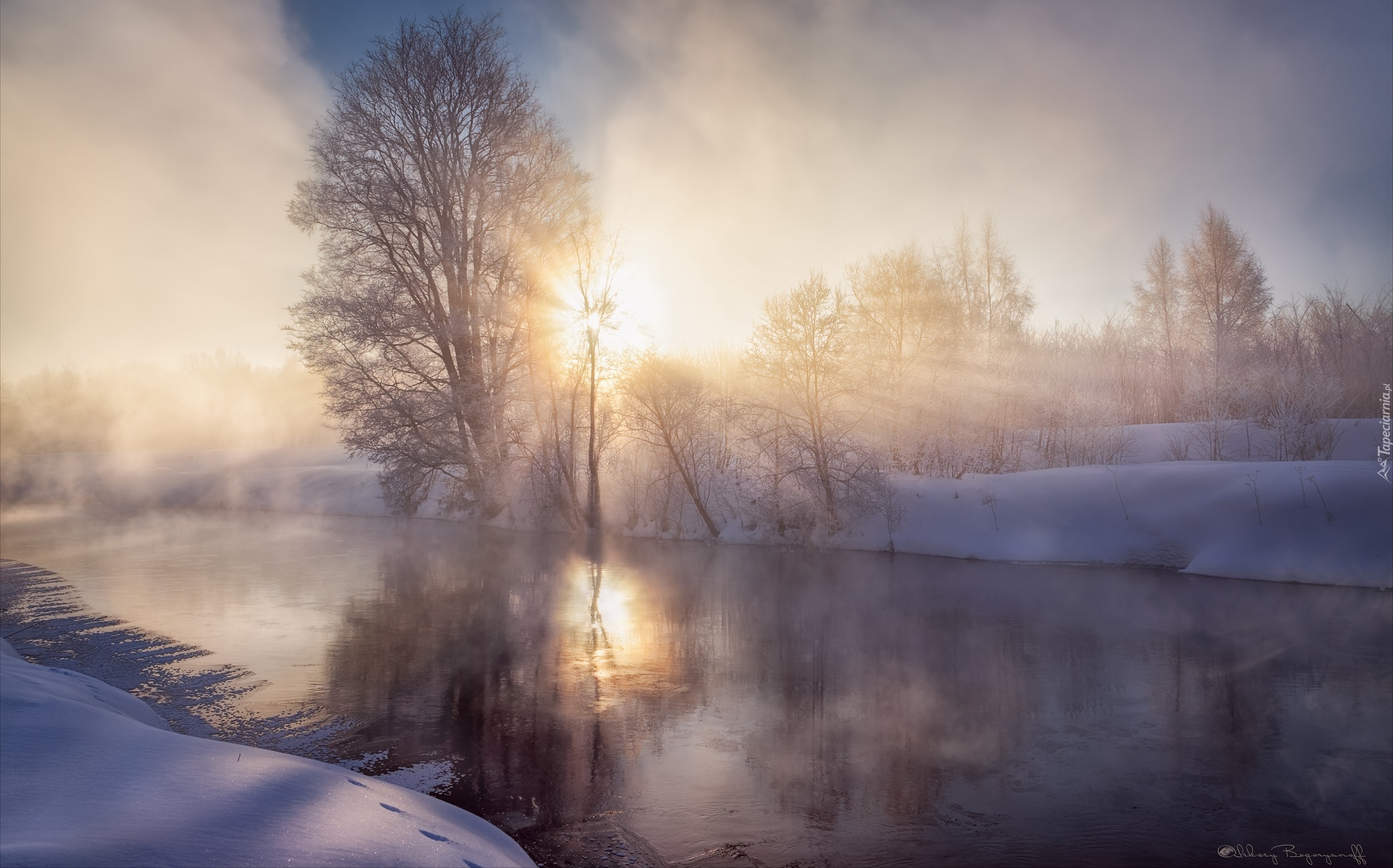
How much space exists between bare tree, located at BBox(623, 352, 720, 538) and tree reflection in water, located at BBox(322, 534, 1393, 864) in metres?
9.20

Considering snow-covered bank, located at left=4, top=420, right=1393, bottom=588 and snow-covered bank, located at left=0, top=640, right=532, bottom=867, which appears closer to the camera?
snow-covered bank, located at left=0, top=640, right=532, bottom=867

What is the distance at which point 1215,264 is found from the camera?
97.8 ft

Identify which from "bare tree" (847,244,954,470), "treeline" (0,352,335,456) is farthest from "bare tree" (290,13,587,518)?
"treeline" (0,352,335,456)

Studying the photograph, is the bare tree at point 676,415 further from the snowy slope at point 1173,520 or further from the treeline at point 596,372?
the snowy slope at point 1173,520

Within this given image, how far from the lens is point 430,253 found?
2219 cm

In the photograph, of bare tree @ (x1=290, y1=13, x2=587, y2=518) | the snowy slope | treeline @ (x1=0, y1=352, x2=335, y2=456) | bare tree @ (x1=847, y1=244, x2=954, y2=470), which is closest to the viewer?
the snowy slope

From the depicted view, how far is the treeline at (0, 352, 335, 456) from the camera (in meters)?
64.4

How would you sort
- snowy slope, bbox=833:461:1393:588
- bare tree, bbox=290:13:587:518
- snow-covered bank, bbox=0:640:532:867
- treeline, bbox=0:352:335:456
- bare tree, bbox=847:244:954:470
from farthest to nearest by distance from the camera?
treeline, bbox=0:352:335:456 < bare tree, bbox=847:244:954:470 < bare tree, bbox=290:13:587:518 < snowy slope, bbox=833:461:1393:588 < snow-covered bank, bbox=0:640:532:867

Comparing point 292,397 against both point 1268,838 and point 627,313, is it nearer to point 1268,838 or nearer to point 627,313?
point 627,313

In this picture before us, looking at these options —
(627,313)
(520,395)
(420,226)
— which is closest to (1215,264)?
(627,313)

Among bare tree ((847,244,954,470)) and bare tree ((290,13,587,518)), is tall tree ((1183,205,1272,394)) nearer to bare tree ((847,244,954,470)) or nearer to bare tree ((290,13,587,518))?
bare tree ((847,244,954,470))

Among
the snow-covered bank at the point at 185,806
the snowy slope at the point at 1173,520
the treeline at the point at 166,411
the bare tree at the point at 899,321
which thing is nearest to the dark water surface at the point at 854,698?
the snowy slope at the point at 1173,520

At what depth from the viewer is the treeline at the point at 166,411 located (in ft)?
211

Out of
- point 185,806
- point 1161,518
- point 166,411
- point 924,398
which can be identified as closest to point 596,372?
point 924,398
